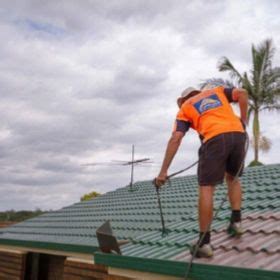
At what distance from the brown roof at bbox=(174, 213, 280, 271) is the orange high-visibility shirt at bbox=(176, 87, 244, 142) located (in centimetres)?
106

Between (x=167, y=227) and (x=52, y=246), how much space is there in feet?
10.9

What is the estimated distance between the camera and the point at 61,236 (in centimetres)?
954

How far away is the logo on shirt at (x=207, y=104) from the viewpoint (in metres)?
4.36

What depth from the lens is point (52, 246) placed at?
29.1 feet

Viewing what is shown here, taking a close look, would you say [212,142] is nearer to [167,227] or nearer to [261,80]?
[167,227]

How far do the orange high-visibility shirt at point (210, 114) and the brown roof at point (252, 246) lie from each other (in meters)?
1.06

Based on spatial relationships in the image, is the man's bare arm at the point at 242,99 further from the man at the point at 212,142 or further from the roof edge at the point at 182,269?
the roof edge at the point at 182,269

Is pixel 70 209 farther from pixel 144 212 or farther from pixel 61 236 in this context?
pixel 144 212

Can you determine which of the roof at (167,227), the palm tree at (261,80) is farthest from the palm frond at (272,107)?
the roof at (167,227)

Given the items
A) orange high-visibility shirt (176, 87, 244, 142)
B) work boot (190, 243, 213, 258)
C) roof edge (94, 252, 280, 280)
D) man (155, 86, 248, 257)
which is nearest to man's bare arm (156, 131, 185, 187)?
man (155, 86, 248, 257)

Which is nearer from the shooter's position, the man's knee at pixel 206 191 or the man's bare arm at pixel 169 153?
the man's knee at pixel 206 191

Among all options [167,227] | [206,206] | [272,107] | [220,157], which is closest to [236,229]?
[206,206]

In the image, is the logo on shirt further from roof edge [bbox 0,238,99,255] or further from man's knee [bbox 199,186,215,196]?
roof edge [bbox 0,238,99,255]

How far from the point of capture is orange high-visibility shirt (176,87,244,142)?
4.29 meters
